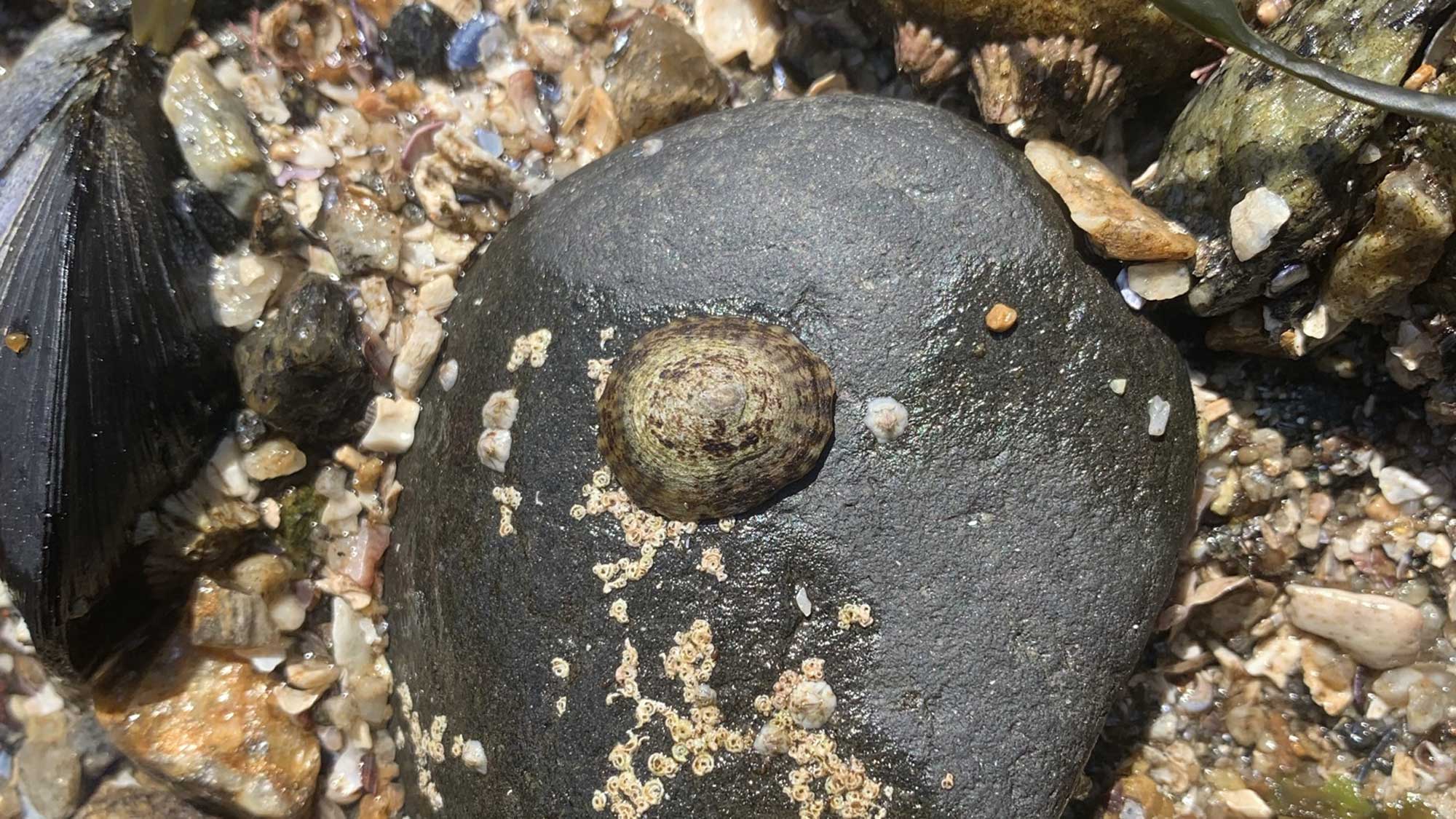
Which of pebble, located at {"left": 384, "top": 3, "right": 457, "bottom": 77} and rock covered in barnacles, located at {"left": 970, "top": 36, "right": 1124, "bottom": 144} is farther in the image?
pebble, located at {"left": 384, "top": 3, "right": 457, "bottom": 77}

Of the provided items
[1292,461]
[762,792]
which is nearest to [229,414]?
[762,792]

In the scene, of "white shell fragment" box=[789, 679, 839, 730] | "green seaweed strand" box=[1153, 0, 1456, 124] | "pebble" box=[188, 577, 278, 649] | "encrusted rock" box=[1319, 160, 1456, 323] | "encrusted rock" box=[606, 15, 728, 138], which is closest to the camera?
"green seaweed strand" box=[1153, 0, 1456, 124]

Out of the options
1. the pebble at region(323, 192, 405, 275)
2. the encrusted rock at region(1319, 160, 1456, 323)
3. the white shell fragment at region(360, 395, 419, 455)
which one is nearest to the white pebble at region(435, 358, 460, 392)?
the white shell fragment at region(360, 395, 419, 455)

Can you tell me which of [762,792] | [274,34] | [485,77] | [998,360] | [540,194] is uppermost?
[274,34]

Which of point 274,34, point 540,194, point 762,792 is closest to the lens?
point 762,792

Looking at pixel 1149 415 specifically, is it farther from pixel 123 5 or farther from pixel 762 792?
pixel 123 5

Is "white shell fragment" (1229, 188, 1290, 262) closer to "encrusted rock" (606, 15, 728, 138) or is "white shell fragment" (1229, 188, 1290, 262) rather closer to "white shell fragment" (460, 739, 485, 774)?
"encrusted rock" (606, 15, 728, 138)

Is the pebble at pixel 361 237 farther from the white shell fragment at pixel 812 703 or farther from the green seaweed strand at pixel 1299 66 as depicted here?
the green seaweed strand at pixel 1299 66

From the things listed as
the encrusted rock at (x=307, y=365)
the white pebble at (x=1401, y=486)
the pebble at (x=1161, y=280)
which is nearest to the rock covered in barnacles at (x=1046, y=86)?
the pebble at (x=1161, y=280)
